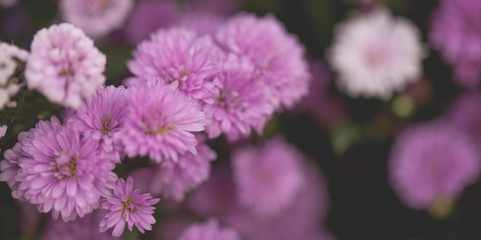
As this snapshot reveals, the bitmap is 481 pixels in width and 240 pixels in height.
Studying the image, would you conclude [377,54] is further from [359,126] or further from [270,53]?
[270,53]

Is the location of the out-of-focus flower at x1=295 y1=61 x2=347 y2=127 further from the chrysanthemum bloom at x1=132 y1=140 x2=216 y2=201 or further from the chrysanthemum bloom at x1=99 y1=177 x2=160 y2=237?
the chrysanthemum bloom at x1=99 y1=177 x2=160 y2=237

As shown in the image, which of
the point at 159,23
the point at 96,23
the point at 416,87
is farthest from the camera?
the point at 416,87

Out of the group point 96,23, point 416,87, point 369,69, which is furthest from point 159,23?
point 416,87

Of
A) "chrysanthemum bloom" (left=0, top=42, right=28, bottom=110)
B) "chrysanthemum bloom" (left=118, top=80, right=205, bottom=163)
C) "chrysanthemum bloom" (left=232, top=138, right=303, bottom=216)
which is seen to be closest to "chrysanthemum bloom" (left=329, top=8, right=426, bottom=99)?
"chrysanthemum bloom" (left=232, top=138, right=303, bottom=216)

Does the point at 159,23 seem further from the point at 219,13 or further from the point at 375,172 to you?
the point at 375,172

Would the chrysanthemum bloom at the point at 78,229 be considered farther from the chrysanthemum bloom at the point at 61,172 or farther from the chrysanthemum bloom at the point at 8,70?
the chrysanthemum bloom at the point at 8,70
